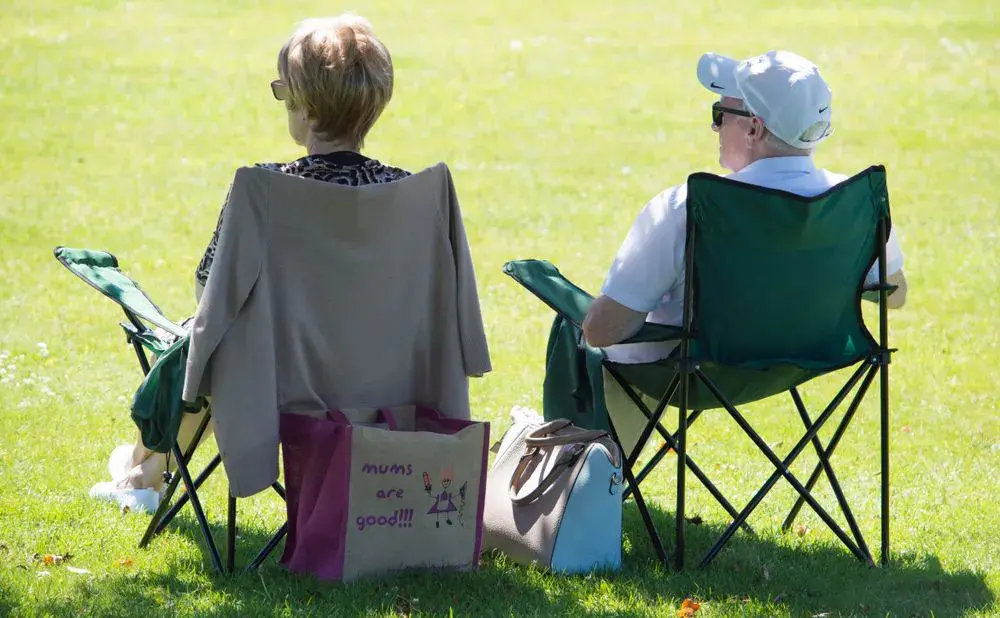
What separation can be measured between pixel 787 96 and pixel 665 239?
54cm

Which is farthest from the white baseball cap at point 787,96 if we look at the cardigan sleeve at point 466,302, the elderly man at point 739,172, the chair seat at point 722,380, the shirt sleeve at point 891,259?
the cardigan sleeve at point 466,302

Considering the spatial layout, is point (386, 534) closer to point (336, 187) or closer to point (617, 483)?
point (617, 483)

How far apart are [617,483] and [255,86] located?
11105 millimetres

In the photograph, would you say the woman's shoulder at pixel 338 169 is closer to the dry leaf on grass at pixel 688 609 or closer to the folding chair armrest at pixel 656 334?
the folding chair armrest at pixel 656 334

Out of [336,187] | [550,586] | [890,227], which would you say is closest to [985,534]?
[890,227]

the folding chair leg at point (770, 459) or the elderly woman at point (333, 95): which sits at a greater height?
the elderly woman at point (333, 95)

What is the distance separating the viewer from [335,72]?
3.71m

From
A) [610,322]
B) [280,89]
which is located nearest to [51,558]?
[280,89]

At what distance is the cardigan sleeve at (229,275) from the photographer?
3617 millimetres

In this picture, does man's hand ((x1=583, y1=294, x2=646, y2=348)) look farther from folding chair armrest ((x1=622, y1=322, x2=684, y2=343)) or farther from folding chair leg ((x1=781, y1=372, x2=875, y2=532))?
folding chair leg ((x1=781, y1=372, x2=875, y2=532))

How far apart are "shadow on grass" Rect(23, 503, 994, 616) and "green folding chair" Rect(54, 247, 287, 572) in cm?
15

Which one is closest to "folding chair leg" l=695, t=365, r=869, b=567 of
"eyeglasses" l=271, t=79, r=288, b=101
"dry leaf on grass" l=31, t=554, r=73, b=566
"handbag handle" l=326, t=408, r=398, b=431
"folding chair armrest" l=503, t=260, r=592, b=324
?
"folding chair armrest" l=503, t=260, r=592, b=324

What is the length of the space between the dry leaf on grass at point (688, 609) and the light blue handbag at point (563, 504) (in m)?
0.34

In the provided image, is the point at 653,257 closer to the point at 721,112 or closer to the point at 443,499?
the point at 721,112
